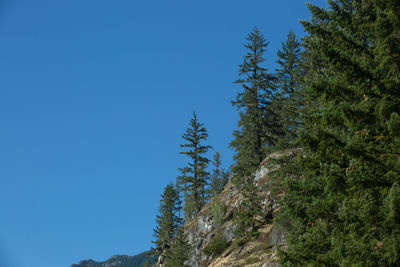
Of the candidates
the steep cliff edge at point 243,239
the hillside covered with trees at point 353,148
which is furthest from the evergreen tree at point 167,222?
the hillside covered with trees at point 353,148

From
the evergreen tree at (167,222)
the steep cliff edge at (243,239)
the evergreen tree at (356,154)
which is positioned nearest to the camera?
the evergreen tree at (356,154)

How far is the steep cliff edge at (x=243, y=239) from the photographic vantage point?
21.0 metres

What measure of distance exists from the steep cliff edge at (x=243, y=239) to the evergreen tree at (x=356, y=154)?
9.29 meters

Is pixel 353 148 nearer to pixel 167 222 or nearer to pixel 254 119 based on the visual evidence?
pixel 254 119

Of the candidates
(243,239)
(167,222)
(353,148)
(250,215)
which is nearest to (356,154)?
(353,148)

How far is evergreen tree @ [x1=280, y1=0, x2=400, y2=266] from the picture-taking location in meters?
7.98

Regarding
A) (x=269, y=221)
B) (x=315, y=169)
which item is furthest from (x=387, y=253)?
(x=269, y=221)

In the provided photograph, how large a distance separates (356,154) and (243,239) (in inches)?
689

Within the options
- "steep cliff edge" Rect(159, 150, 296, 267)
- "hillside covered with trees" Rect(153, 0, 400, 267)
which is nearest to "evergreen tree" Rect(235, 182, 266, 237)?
"steep cliff edge" Rect(159, 150, 296, 267)

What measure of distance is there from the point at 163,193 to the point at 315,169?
51421 mm

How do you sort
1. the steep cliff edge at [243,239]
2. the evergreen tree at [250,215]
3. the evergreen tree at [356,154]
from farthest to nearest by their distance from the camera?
the evergreen tree at [250,215], the steep cliff edge at [243,239], the evergreen tree at [356,154]

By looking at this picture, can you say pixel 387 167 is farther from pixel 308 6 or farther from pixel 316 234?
pixel 308 6

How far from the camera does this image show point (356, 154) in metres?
8.47

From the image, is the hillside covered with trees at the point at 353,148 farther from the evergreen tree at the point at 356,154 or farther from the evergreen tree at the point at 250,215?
the evergreen tree at the point at 250,215
